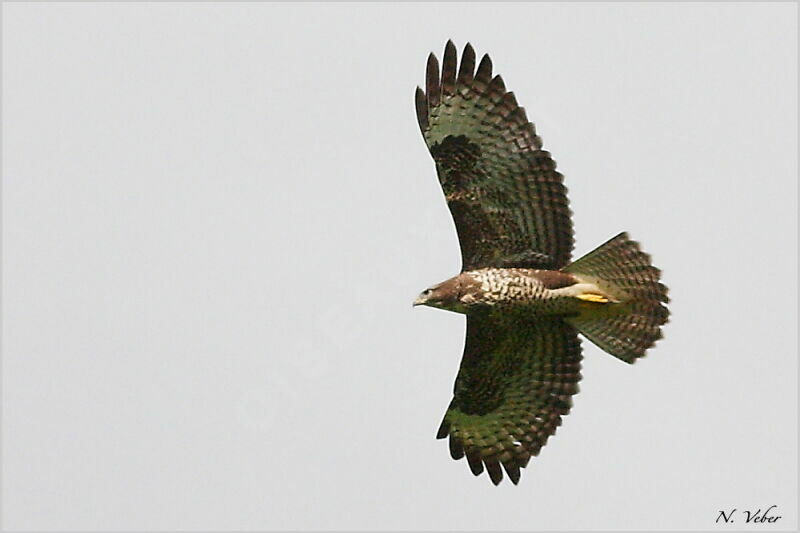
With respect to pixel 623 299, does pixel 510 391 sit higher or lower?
lower

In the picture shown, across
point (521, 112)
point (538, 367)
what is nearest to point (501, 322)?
point (538, 367)

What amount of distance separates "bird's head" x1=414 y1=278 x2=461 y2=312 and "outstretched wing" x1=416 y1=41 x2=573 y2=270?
32 cm

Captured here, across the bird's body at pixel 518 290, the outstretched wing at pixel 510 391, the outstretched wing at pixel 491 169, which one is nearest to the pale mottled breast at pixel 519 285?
the bird's body at pixel 518 290

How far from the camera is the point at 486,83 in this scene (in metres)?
15.3

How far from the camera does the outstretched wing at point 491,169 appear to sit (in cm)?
1527

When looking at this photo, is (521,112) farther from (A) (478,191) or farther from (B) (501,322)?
(B) (501,322)

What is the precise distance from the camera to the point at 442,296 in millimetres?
15195

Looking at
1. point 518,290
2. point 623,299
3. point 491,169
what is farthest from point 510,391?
point 491,169

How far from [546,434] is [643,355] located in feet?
4.13

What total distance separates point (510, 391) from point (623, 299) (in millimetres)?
1447

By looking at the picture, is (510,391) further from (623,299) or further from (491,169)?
(491,169)

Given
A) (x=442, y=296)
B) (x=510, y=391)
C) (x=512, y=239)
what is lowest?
(x=510, y=391)

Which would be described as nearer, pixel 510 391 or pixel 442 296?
pixel 442 296

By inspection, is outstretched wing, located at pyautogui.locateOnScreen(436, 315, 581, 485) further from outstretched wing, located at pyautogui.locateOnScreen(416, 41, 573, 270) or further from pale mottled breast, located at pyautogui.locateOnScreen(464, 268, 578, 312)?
outstretched wing, located at pyautogui.locateOnScreen(416, 41, 573, 270)
